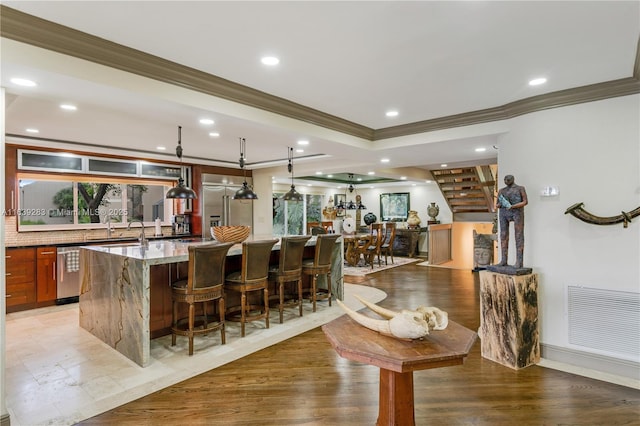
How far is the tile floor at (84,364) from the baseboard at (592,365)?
2439mm

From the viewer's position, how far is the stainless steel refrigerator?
6965 millimetres

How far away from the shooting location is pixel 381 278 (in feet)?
23.3

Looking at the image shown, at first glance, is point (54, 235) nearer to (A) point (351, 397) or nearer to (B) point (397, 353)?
(A) point (351, 397)

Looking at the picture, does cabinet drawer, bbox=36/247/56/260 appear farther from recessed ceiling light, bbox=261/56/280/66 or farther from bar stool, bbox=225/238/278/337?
recessed ceiling light, bbox=261/56/280/66

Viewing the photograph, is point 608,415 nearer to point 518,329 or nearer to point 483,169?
point 518,329

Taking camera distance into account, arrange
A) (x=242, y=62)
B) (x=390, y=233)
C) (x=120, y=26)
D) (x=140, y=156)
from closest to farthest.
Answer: (x=120, y=26), (x=242, y=62), (x=140, y=156), (x=390, y=233)

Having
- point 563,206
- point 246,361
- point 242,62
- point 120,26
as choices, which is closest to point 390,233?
point 563,206

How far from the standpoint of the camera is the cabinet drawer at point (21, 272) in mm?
4680

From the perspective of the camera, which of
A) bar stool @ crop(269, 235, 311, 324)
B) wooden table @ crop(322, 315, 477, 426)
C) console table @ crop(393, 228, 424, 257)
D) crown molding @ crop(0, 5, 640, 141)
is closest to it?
wooden table @ crop(322, 315, 477, 426)

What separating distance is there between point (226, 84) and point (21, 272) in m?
4.36

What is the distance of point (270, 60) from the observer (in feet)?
8.34

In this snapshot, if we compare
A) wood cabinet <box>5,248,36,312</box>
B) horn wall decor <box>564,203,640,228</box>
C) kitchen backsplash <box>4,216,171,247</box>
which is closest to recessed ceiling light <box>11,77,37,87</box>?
kitchen backsplash <box>4,216,171,247</box>

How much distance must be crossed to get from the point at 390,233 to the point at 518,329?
253 inches

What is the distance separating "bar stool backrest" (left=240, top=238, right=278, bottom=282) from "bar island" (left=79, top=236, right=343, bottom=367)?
25cm
